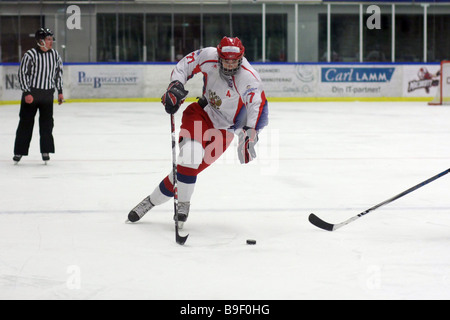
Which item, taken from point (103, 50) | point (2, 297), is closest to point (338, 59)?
point (103, 50)

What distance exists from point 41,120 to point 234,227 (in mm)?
3688

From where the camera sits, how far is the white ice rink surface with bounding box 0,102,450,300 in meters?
3.39

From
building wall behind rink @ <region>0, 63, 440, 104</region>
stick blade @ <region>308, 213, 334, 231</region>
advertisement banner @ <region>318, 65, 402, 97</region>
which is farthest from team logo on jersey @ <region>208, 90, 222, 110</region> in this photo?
advertisement banner @ <region>318, 65, 402, 97</region>

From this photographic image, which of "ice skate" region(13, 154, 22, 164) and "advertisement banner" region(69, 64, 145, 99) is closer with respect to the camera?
"ice skate" region(13, 154, 22, 164)

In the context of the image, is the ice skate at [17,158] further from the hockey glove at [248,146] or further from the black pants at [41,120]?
the hockey glove at [248,146]

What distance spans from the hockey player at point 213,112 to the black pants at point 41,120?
11.0 ft

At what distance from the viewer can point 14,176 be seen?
691 centimetres

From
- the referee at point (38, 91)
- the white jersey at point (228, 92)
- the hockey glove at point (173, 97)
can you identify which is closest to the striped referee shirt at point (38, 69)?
the referee at point (38, 91)

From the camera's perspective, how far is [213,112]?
185 inches

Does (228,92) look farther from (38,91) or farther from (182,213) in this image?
(38,91)

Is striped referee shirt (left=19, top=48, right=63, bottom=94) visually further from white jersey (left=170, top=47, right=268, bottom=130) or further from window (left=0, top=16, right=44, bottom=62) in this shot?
window (left=0, top=16, right=44, bottom=62)

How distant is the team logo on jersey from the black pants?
350 cm

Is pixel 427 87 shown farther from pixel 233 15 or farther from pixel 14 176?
pixel 14 176

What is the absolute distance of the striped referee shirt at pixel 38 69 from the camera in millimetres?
7742
